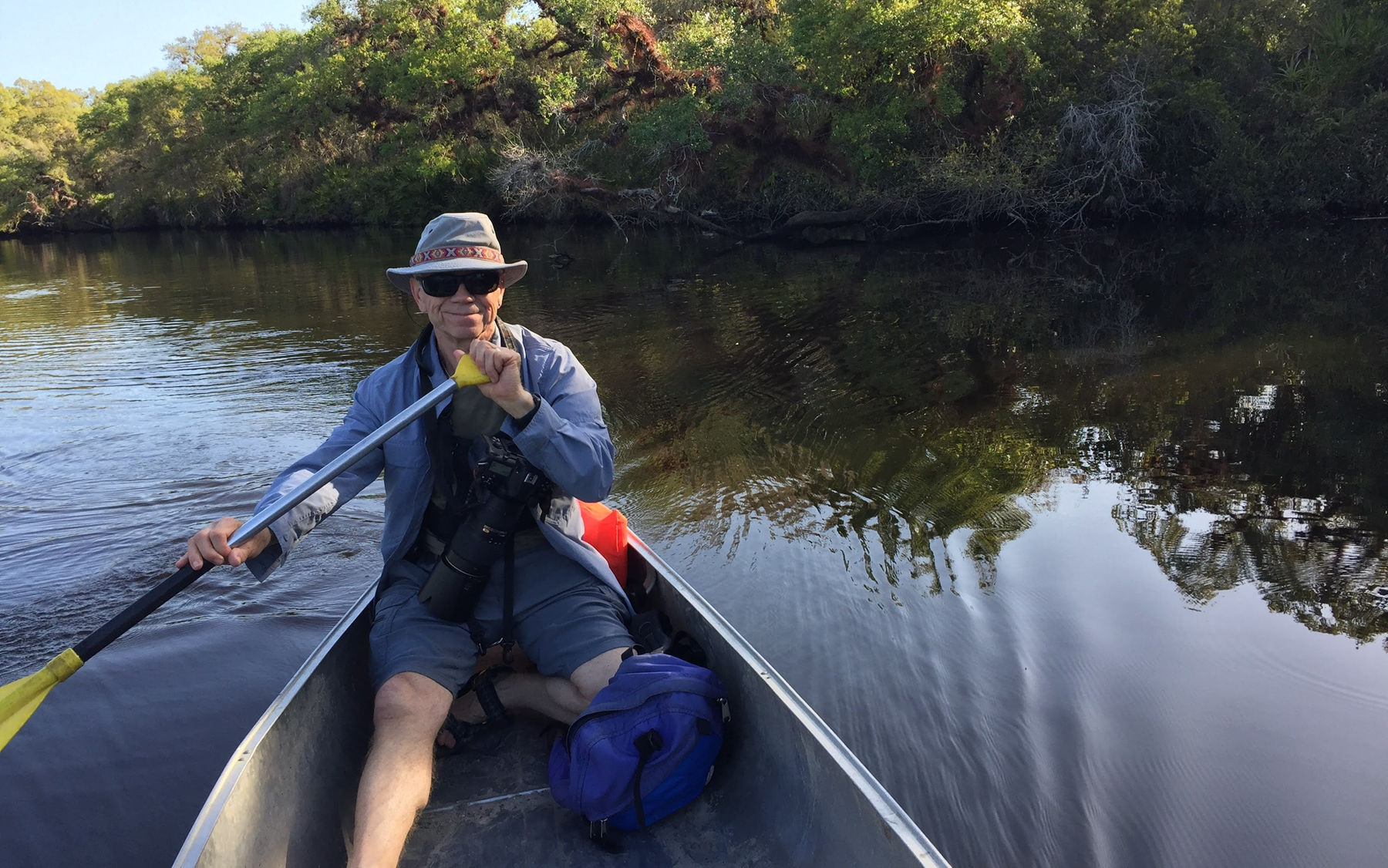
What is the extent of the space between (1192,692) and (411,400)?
286 centimetres

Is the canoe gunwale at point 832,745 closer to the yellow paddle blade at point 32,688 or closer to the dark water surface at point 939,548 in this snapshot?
→ the dark water surface at point 939,548

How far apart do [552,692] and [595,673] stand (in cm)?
24

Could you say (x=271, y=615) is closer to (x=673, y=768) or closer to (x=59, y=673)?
(x=59, y=673)

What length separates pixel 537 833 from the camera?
256cm

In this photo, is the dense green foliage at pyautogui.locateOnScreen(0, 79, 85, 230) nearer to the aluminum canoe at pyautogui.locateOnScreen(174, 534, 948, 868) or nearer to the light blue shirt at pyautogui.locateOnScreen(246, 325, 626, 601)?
the light blue shirt at pyautogui.locateOnScreen(246, 325, 626, 601)

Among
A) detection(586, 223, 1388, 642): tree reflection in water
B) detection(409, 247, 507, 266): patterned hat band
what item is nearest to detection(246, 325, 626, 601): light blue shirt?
detection(409, 247, 507, 266): patterned hat band

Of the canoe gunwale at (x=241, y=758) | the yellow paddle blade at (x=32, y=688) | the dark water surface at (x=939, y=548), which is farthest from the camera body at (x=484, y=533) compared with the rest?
the dark water surface at (x=939, y=548)

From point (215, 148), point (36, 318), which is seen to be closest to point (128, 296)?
point (36, 318)

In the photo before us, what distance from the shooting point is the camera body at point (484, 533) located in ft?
8.74

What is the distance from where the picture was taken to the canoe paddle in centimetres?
235

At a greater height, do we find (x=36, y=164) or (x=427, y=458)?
(x=36, y=164)

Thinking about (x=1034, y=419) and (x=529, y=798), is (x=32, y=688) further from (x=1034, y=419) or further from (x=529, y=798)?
(x=1034, y=419)

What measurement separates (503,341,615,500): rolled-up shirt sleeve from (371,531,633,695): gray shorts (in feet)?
1.04

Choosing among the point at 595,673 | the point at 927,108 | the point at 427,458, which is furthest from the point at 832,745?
the point at 927,108
